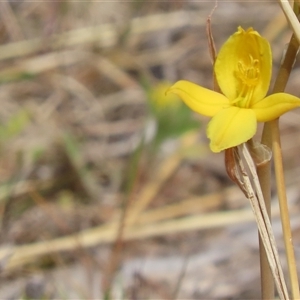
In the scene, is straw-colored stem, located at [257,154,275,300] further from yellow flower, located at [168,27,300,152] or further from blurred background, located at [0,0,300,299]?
blurred background, located at [0,0,300,299]

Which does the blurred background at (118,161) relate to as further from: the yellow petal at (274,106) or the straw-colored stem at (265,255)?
the yellow petal at (274,106)

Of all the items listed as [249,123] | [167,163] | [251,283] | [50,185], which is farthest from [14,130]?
[249,123]

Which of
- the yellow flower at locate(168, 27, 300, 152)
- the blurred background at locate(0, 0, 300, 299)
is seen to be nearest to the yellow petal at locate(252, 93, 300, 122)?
the yellow flower at locate(168, 27, 300, 152)

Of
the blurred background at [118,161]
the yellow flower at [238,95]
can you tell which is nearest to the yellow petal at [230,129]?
the yellow flower at [238,95]

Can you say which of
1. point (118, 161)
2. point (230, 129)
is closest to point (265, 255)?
point (230, 129)

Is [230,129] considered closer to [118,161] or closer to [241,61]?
[241,61]
